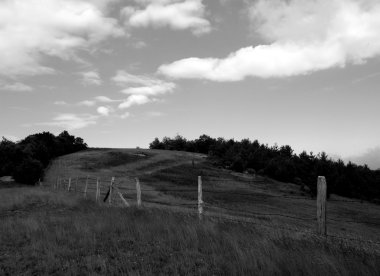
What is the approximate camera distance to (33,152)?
7844 cm

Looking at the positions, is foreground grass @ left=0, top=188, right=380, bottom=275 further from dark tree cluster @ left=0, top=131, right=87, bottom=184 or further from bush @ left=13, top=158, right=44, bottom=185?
dark tree cluster @ left=0, top=131, right=87, bottom=184

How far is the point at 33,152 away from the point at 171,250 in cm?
7505

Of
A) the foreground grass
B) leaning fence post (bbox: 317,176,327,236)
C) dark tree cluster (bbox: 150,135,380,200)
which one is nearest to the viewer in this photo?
the foreground grass

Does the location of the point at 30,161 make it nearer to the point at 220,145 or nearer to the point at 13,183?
the point at 13,183

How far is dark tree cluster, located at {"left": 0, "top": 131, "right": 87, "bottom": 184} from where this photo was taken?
61.0 metres

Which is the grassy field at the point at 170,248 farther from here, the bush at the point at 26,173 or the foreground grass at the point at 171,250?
the bush at the point at 26,173

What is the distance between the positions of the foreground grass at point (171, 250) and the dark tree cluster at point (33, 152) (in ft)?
168

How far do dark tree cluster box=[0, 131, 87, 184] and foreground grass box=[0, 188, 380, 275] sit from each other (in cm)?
5108

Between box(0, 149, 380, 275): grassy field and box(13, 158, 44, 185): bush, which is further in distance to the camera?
box(13, 158, 44, 185): bush

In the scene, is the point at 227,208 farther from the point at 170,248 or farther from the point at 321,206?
the point at 321,206

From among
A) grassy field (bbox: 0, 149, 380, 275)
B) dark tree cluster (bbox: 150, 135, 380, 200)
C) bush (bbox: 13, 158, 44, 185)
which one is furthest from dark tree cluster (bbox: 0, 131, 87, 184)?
grassy field (bbox: 0, 149, 380, 275)

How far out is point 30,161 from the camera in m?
62.4

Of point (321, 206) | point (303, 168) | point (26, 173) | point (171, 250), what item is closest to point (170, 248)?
point (171, 250)

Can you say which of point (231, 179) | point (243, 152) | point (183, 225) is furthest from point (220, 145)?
point (183, 225)
